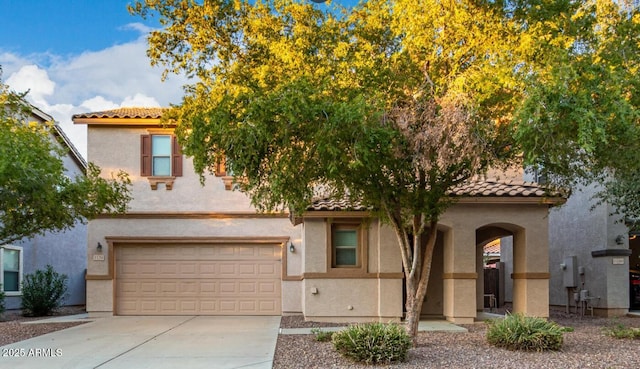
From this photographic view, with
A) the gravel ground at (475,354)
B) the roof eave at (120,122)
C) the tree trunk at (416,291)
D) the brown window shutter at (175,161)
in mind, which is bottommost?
the gravel ground at (475,354)

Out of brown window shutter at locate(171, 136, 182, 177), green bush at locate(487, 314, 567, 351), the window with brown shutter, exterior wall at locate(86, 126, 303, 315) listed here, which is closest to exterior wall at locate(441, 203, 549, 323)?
green bush at locate(487, 314, 567, 351)

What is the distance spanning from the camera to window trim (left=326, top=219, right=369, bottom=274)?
15.0 m

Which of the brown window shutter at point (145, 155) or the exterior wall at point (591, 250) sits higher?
the brown window shutter at point (145, 155)

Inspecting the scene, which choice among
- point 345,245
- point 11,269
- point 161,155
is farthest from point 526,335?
point 11,269

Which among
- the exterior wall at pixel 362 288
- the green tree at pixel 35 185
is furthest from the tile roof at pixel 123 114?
the exterior wall at pixel 362 288

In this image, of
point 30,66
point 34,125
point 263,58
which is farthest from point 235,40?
point 30,66

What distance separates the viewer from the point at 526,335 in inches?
383

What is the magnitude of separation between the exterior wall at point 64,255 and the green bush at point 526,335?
14619mm

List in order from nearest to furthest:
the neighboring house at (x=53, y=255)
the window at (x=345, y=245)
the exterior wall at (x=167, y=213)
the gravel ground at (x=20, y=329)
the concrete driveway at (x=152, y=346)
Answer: the concrete driveway at (x=152, y=346) < the gravel ground at (x=20, y=329) < the window at (x=345, y=245) < the exterior wall at (x=167, y=213) < the neighboring house at (x=53, y=255)

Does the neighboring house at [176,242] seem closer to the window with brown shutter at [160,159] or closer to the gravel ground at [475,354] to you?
the window with brown shutter at [160,159]

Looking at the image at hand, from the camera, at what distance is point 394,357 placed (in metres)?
8.90

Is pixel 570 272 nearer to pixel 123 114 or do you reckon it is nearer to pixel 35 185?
pixel 123 114

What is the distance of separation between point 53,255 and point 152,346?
12.6m

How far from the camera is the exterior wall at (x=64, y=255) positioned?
66.4 feet
